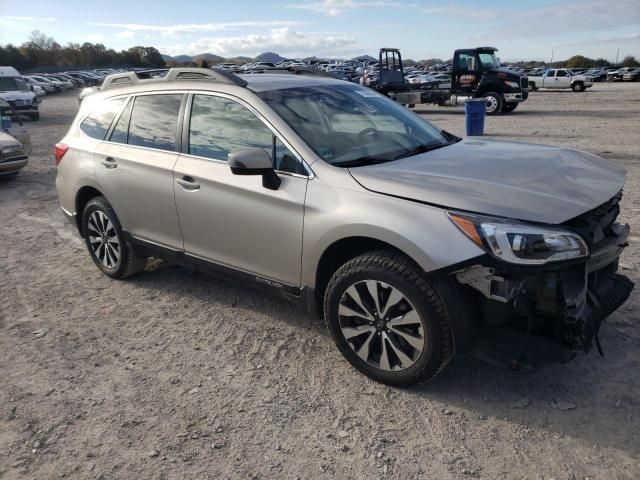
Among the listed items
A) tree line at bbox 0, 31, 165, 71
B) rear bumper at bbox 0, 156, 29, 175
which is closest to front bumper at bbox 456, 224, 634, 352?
rear bumper at bbox 0, 156, 29, 175

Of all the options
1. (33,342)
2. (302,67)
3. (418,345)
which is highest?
(302,67)

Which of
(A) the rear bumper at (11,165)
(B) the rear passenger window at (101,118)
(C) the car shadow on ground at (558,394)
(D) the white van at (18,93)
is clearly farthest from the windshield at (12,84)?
(C) the car shadow on ground at (558,394)

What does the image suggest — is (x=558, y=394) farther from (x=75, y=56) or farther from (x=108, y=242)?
(x=75, y=56)

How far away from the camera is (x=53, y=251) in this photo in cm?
617

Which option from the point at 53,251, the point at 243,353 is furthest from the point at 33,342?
the point at 53,251

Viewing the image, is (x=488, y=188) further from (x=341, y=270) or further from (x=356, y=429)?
(x=356, y=429)

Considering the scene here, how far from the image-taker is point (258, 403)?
3219 mm

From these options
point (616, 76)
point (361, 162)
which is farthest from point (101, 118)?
point (616, 76)

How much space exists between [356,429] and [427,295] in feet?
2.70

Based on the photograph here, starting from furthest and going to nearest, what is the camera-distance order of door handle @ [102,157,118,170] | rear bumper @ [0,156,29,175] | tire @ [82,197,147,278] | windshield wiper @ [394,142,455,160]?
1. rear bumper @ [0,156,29,175]
2. tire @ [82,197,147,278]
3. door handle @ [102,157,118,170]
4. windshield wiper @ [394,142,455,160]

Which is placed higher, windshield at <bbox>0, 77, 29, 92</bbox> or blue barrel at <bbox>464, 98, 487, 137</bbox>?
windshield at <bbox>0, 77, 29, 92</bbox>

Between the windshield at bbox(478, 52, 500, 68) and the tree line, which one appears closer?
the windshield at bbox(478, 52, 500, 68)

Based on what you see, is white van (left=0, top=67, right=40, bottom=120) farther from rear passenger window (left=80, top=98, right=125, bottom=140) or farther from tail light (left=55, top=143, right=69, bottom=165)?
rear passenger window (left=80, top=98, right=125, bottom=140)

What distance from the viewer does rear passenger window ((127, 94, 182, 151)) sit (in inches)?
168
